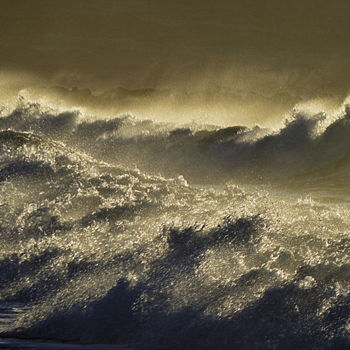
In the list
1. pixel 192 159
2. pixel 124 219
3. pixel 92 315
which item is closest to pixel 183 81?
pixel 192 159

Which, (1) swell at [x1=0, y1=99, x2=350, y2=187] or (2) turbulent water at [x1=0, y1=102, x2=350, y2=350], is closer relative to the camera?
(2) turbulent water at [x1=0, y1=102, x2=350, y2=350]

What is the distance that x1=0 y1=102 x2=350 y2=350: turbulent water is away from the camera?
28.0ft

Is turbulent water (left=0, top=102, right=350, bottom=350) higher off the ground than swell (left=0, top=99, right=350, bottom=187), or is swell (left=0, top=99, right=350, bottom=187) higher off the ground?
swell (left=0, top=99, right=350, bottom=187)

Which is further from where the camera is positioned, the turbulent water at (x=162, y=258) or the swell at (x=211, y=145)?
the swell at (x=211, y=145)

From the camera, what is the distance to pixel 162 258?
973 cm

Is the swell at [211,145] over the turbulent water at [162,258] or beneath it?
over

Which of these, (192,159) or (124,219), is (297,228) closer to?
(124,219)

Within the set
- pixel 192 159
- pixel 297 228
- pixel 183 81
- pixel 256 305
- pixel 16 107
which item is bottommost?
pixel 256 305

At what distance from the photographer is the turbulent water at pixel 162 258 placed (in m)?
8.53

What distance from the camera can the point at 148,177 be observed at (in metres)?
12.8

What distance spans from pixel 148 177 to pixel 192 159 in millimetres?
3939

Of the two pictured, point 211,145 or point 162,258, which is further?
point 211,145

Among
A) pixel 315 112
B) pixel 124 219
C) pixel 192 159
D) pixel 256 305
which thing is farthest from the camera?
pixel 315 112

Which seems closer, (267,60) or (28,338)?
(28,338)
